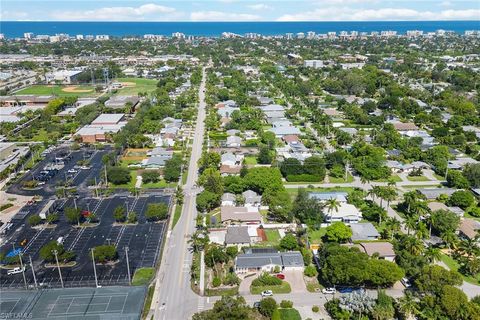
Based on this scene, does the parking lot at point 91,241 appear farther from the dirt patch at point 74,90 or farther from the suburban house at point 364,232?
the dirt patch at point 74,90

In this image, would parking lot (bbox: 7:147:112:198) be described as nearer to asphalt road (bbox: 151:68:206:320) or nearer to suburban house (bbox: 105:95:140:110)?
asphalt road (bbox: 151:68:206:320)

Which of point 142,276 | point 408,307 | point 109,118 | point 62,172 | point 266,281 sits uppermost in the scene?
point 408,307

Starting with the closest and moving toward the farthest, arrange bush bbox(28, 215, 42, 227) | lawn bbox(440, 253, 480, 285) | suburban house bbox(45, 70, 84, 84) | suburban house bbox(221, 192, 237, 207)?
lawn bbox(440, 253, 480, 285) → bush bbox(28, 215, 42, 227) → suburban house bbox(221, 192, 237, 207) → suburban house bbox(45, 70, 84, 84)

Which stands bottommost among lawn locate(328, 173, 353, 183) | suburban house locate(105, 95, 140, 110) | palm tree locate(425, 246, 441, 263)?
lawn locate(328, 173, 353, 183)

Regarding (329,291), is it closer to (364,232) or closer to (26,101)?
(364,232)

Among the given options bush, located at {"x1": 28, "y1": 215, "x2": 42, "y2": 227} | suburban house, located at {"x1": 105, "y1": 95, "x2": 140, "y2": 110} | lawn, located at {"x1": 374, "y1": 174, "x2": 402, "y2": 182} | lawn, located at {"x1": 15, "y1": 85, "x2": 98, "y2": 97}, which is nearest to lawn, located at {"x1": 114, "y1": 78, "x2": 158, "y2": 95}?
lawn, located at {"x1": 15, "y1": 85, "x2": 98, "y2": 97}

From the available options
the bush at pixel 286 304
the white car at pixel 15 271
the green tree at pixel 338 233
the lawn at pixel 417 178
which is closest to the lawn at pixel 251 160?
the lawn at pixel 417 178

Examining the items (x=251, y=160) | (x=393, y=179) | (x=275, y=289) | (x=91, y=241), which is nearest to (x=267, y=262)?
(x=275, y=289)
